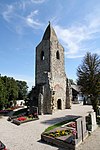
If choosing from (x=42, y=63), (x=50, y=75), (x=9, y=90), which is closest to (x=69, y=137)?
(x=50, y=75)

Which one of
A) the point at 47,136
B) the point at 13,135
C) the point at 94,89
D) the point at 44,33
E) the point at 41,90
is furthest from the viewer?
the point at 44,33

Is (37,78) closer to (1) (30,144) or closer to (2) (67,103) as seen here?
(2) (67,103)

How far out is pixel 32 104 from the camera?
30.1 meters

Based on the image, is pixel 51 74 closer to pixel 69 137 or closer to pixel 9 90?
pixel 9 90

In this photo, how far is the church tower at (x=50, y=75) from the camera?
94.0ft

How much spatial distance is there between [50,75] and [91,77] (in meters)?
8.90

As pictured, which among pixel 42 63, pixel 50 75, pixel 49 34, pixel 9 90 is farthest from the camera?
pixel 9 90

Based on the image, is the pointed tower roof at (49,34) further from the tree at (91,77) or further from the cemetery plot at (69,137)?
the cemetery plot at (69,137)

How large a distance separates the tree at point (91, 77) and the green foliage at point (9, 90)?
13.6 m

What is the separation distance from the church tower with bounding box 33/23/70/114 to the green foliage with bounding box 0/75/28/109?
6.14 metres

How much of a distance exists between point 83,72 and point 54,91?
298 inches

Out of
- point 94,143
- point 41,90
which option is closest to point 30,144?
point 94,143

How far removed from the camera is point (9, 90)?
42.0 meters

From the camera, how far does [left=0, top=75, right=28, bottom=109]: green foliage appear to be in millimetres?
28669
